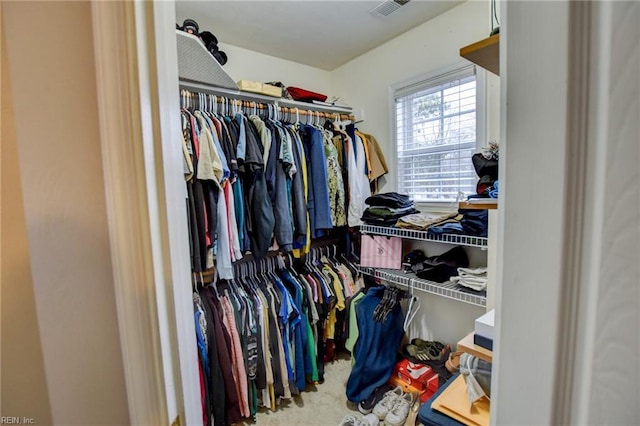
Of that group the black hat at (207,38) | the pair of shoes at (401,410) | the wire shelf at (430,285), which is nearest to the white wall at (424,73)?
the wire shelf at (430,285)

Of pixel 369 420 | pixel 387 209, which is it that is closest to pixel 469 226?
pixel 387 209

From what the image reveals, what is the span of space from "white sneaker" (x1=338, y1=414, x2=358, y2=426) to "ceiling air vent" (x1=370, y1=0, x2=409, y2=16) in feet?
8.13

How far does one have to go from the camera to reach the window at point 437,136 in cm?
188

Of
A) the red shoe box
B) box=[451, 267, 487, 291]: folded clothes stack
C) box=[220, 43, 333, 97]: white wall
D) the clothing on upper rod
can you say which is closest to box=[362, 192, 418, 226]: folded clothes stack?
the clothing on upper rod

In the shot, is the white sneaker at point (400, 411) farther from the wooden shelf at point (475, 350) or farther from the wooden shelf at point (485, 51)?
the wooden shelf at point (485, 51)

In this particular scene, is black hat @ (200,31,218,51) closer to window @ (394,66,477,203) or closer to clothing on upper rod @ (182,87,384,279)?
clothing on upper rod @ (182,87,384,279)

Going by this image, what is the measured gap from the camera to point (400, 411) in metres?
1.67

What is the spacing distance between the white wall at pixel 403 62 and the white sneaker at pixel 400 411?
4.85 feet
